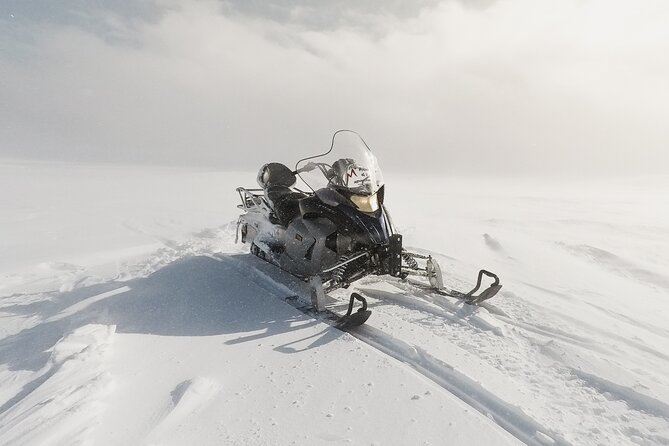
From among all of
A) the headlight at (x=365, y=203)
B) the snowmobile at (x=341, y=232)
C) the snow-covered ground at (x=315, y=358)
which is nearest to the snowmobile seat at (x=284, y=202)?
the snowmobile at (x=341, y=232)

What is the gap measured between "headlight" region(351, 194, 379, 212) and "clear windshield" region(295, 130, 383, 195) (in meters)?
0.06

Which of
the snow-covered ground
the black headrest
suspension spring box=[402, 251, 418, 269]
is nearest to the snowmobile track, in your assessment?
the snow-covered ground

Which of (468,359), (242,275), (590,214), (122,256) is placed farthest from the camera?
(590,214)

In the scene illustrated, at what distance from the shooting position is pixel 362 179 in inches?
203

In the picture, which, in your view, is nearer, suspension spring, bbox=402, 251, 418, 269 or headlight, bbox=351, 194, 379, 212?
headlight, bbox=351, 194, 379, 212

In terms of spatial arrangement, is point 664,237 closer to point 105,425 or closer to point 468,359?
point 468,359

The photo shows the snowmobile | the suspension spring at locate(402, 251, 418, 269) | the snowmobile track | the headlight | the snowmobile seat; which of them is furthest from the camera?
the snowmobile seat

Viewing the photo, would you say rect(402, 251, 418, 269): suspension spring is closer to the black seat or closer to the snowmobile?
the snowmobile

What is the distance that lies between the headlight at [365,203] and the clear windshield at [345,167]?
61mm

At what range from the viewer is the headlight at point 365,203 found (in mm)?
4867

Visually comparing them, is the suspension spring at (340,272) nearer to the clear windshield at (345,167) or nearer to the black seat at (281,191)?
the clear windshield at (345,167)

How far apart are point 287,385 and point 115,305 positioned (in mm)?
2993

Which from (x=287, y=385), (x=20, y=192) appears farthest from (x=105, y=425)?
(x=20, y=192)

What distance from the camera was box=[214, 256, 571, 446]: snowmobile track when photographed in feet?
8.54
